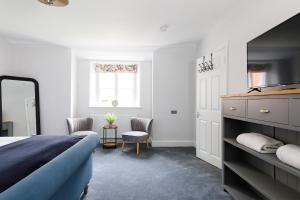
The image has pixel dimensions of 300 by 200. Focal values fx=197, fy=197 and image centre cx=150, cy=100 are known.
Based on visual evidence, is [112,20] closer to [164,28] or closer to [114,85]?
[164,28]

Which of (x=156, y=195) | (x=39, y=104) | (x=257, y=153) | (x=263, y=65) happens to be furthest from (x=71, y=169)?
(x=39, y=104)

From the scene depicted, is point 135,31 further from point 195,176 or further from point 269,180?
point 269,180

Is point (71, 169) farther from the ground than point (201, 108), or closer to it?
closer to it

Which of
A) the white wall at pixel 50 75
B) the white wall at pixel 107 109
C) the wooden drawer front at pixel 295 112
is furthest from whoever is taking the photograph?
the white wall at pixel 107 109

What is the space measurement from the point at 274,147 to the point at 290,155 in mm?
375

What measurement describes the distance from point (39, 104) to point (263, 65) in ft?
14.8

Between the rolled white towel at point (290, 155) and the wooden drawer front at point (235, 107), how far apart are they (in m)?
0.55

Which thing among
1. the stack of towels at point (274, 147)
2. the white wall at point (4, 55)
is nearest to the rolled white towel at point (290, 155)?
the stack of towels at point (274, 147)

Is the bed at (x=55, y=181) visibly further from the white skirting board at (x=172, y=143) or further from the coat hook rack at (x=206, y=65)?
the white skirting board at (x=172, y=143)

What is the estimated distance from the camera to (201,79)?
387 cm

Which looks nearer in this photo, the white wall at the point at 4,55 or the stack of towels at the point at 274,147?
the stack of towels at the point at 274,147

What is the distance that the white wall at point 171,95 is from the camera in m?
4.85

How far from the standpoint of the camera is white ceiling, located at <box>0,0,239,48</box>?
2.75m

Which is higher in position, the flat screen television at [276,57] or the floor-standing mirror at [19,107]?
the flat screen television at [276,57]
